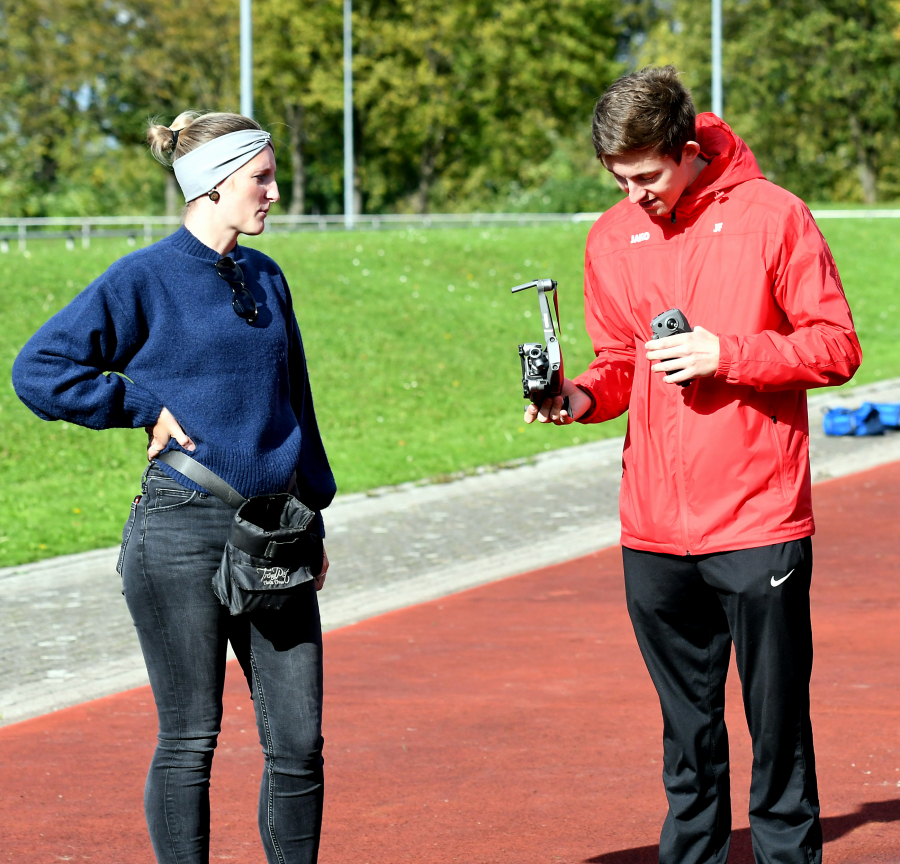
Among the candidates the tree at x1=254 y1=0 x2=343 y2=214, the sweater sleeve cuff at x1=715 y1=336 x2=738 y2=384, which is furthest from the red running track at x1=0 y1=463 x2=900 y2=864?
the tree at x1=254 y1=0 x2=343 y2=214

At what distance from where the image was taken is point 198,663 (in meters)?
3.38

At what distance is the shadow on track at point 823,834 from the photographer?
13.9 ft

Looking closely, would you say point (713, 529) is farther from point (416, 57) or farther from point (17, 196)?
point (416, 57)

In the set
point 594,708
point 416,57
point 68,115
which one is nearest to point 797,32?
point 416,57

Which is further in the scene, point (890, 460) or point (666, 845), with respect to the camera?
point (890, 460)

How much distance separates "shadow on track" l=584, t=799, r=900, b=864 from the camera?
4246 mm

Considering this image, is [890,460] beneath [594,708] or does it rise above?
beneath

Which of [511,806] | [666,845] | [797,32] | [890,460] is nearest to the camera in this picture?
[666,845]

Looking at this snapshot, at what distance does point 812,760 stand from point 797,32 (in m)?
55.7

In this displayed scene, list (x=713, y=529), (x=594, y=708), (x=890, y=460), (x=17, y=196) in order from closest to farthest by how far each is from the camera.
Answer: (x=713, y=529)
(x=594, y=708)
(x=890, y=460)
(x=17, y=196)

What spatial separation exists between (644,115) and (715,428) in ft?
2.44

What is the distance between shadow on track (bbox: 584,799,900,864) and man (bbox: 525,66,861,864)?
0.72 metres

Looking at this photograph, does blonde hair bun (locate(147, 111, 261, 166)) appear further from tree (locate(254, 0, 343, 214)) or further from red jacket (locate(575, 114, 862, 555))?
tree (locate(254, 0, 343, 214))

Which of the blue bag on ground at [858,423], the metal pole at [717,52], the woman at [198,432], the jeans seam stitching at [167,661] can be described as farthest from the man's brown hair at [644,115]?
the metal pole at [717,52]
